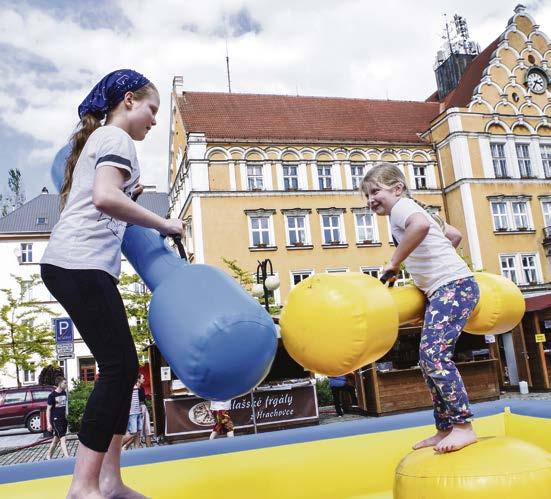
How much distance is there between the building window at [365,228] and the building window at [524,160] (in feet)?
26.2

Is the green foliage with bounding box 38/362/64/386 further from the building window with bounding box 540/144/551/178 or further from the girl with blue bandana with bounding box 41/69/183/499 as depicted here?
the girl with blue bandana with bounding box 41/69/183/499

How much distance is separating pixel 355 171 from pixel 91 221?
26.5 m

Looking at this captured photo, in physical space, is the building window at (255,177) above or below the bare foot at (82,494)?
above

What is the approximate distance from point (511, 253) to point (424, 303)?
26272 mm

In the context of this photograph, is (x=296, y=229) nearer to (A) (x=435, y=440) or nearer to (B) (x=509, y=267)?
(B) (x=509, y=267)

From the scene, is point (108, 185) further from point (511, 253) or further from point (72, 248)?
point (511, 253)

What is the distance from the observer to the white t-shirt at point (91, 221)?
218cm

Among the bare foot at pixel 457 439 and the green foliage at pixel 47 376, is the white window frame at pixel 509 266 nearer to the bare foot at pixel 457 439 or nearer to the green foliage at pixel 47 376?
the green foliage at pixel 47 376

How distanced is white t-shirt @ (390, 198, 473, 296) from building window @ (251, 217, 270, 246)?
22.8 metres

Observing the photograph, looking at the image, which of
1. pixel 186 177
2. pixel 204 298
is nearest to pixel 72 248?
pixel 204 298

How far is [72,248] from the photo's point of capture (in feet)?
7.17

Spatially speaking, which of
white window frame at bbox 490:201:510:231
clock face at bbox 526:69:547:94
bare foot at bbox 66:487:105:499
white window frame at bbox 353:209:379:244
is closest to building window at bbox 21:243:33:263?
white window frame at bbox 353:209:379:244

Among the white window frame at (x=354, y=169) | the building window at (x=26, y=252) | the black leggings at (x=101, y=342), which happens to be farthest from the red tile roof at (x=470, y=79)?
the black leggings at (x=101, y=342)

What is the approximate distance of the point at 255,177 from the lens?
26.6 metres
